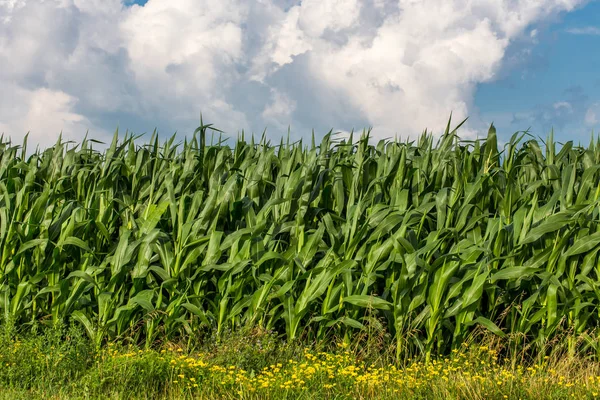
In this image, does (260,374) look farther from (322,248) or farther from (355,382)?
(322,248)

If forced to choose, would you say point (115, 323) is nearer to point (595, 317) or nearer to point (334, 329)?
point (334, 329)

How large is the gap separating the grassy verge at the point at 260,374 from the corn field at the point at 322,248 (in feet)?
0.84

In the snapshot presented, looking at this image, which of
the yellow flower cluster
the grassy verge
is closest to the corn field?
the grassy verge

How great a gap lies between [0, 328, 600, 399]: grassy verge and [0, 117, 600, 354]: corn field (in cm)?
26

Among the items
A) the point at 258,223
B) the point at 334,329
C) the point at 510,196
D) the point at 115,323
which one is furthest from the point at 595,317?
the point at 115,323

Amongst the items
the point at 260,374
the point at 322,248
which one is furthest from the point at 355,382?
the point at 322,248

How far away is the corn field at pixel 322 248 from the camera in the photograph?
4.86 meters

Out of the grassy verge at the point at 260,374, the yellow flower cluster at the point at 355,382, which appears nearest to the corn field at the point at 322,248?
the grassy verge at the point at 260,374

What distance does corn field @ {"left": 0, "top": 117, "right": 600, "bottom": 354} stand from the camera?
15.9 ft

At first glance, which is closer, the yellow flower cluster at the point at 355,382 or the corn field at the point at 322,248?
the yellow flower cluster at the point at 355,382

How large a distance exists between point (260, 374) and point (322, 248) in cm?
124

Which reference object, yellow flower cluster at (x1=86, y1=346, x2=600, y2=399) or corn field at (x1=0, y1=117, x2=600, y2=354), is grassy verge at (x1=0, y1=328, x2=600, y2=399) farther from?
corn field at (x1=0, y1=117, x2=600, y2=354)

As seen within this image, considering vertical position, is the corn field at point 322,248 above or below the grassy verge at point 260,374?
above

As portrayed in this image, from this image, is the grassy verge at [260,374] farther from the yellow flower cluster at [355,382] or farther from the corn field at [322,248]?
the corn field at [322,248]
